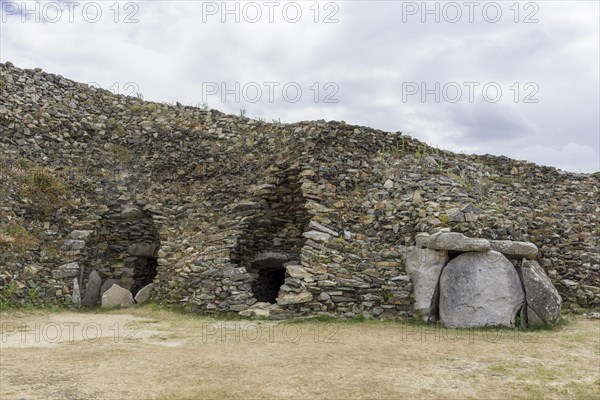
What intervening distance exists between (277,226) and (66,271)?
7.29 metres

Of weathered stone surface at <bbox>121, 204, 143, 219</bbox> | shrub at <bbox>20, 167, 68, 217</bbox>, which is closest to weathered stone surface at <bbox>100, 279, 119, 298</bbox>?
weathered stone surface at <bbox>121, 204, 143, 219</bbox>

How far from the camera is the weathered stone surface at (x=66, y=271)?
15.3 metres

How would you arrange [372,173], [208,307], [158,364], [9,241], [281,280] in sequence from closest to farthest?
[158,364] → [208,307] → [9,241] → [372,173] → [281,280]

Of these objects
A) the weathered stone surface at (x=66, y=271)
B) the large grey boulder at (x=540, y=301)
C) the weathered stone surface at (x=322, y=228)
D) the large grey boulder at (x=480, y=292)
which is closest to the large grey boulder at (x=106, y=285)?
the weathered stone surface at (x=66, y=271)

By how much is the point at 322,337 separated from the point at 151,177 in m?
11.6

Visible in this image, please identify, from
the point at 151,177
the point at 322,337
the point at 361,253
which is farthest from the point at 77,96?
the point at 322,337

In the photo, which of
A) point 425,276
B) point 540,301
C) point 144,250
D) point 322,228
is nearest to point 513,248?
point 540,301

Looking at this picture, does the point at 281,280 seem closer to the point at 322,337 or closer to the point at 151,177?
the point at 151,177

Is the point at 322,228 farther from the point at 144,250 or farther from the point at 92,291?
the point at 92,291

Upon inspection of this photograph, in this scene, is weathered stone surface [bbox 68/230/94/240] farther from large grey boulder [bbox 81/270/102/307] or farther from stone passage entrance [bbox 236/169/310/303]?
stone passage entrance [bbox 236/169/310/303]

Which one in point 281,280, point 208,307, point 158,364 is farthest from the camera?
point 281,280

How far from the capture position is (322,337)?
34.9 ft

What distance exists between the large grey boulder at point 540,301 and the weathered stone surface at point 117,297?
12278 millimetres

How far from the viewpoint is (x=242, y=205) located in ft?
55.4
